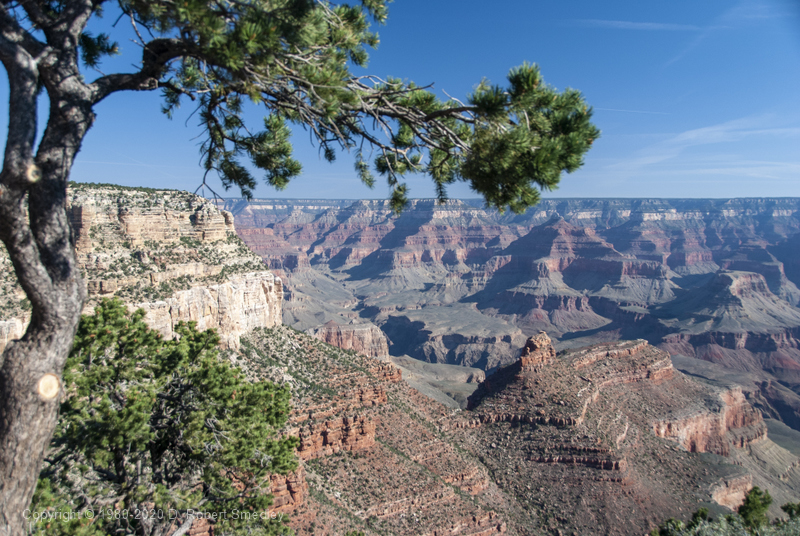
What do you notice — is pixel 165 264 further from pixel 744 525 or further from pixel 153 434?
pixel 744 525

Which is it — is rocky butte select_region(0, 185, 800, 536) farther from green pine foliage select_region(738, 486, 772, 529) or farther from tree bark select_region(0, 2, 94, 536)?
tree bark select_region(0, 2, 94, 536)

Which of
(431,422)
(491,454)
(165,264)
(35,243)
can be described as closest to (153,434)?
(35,243)

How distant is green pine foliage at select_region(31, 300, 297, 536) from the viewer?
972 centimetres

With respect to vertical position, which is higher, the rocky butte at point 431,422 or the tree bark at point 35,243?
the tree bark at point 35,243

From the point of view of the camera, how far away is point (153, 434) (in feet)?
34.0

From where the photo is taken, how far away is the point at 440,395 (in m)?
75.4

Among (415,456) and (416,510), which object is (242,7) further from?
(415,456)

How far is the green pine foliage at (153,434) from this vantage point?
9719 millimetres

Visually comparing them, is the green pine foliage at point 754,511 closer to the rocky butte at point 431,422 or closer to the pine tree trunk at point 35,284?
the rocky butte at point 431,422

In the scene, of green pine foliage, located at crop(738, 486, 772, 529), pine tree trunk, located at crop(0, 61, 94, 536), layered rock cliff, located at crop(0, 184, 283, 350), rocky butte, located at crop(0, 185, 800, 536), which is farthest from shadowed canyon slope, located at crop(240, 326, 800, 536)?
pine tree trunk, located at crop(0, 61, 94, 536)

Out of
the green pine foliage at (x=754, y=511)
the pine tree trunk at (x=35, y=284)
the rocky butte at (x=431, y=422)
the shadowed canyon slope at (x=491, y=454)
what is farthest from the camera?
the rocky butte at (x=431, y=422)

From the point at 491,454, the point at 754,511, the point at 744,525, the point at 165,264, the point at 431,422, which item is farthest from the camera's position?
the point at 491,454

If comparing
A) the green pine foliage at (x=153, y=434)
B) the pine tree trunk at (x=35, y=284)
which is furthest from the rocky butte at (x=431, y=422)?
the pine tree trunk at (x=35, y=284)

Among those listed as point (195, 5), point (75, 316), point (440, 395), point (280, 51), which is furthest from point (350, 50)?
point (440, 395)
